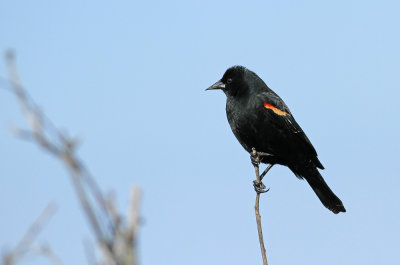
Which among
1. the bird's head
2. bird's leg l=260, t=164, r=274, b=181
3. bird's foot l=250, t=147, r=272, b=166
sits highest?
the bird's head

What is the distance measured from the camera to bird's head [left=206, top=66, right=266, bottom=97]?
6.38 meters

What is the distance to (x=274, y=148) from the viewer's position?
20.2 feet

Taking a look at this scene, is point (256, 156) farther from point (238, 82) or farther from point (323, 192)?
point (323, 192)

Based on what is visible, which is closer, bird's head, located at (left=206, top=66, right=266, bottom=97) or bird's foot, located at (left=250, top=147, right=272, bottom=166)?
bird's foot, located at (left=250, top=147, right=272, bottom=166)

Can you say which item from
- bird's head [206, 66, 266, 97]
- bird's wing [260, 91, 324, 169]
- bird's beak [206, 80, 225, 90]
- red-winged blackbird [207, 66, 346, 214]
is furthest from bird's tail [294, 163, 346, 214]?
bird's beak [206, 80, 225, 90]

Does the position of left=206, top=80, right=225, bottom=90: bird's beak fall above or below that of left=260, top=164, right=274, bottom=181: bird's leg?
above

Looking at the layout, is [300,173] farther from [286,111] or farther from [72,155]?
[72,155]

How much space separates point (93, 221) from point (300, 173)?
234 inches

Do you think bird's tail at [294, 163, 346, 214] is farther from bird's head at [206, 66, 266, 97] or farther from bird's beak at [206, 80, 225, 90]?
bird's beak at [206, 80, 225, 90]

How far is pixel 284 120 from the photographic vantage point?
20.3 ft

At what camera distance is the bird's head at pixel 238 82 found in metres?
6.38

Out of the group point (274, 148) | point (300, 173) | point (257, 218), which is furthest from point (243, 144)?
point (257, 218)

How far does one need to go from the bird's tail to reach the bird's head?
111cm

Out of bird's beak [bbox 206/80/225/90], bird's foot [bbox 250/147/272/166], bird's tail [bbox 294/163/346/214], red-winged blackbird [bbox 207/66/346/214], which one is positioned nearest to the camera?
bird's foot [bbox 250/147/272/166]
